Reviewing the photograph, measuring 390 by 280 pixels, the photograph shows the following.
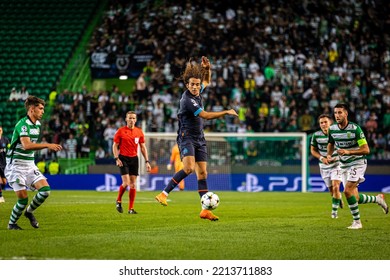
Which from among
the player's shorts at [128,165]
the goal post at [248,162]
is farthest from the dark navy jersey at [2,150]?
the goal post at [248,162]

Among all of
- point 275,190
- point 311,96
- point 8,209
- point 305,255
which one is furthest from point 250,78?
point 305,255

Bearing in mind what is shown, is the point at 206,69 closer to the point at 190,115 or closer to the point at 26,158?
the point at 190,115

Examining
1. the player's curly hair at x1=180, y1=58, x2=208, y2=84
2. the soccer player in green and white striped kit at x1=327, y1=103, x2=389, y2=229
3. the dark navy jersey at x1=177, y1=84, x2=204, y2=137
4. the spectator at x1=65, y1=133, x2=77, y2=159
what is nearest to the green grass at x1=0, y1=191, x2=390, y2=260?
the soccer player in green and white striped kit at x1=327, y1=103, x2=389, y2=229

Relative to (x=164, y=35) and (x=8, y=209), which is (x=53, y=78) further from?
(x=8, y=209)

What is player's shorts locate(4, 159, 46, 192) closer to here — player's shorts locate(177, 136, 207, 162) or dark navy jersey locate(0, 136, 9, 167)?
player's shorts locate(177, 136, 207, 162)

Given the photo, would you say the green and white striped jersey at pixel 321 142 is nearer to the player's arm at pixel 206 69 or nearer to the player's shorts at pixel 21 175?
the player's arm at pixel 206 69

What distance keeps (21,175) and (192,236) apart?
254 cm

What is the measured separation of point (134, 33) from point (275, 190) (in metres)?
10.0

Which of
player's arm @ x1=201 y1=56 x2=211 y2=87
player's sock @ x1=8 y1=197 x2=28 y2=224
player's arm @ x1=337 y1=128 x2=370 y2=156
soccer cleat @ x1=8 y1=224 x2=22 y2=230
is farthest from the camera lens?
player's arm @ x1=201 y1=56 x2=211 y2=87

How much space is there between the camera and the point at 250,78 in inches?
1192

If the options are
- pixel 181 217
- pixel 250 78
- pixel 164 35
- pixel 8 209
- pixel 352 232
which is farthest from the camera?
pixel 164 35

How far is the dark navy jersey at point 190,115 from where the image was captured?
484 inches

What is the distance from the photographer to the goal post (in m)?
27.9

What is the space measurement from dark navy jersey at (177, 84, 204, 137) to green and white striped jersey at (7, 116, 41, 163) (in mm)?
2400
